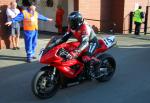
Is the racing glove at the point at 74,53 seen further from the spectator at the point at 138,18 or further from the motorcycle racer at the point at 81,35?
the spectator at the point at 138,18

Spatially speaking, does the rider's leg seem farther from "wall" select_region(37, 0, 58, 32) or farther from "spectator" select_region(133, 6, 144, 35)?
"spectator" select_region(133, 6, 144, 35)

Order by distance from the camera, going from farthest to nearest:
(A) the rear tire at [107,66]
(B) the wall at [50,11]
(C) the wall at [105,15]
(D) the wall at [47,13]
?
(C) the wall at [105,15] → (D) the wall at [47,13] → (B) the wall at [50,11] → (A) the rear tire at [107,66]

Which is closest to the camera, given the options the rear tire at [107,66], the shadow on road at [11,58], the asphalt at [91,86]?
the asphalt at [91,86]

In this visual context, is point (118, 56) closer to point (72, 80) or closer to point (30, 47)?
point (30, 47)

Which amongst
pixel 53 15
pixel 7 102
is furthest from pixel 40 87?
pixel 53 15

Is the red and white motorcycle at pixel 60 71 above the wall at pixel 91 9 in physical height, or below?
below

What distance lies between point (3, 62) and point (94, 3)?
882 cm

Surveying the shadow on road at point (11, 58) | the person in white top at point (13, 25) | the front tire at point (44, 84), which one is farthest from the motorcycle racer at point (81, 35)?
the person in white top at point (13, 25)

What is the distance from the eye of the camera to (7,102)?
6.84 metres

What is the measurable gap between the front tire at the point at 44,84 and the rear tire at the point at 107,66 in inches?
56.0

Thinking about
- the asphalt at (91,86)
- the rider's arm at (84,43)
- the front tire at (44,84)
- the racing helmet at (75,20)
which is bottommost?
the asphalt at (91,86)

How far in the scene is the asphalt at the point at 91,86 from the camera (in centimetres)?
701

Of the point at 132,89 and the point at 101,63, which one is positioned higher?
the point at 101,63

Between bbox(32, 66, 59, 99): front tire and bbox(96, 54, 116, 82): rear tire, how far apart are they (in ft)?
4.66
